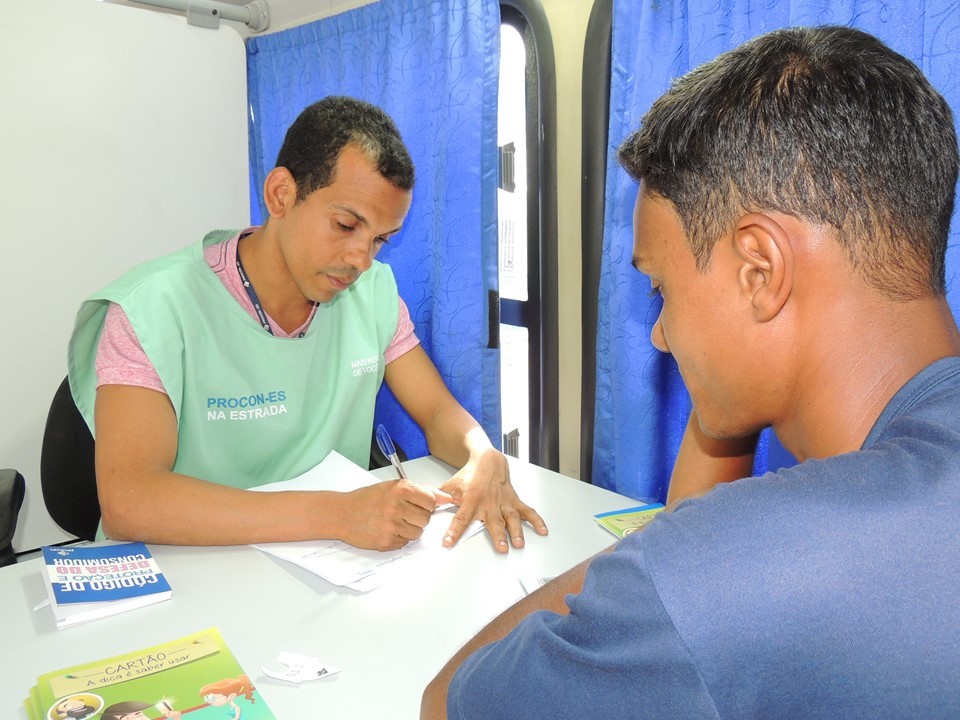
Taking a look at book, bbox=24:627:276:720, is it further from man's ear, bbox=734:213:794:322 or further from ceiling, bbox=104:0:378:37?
ceiling, bbox=104:0:378:37

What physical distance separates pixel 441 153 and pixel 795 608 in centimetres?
154

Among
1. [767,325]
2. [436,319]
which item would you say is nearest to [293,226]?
[436,319]

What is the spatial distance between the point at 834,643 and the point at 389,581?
0.76 meters

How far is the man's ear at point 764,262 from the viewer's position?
0.62 m

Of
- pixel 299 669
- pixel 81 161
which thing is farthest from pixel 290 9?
pixel 299 669

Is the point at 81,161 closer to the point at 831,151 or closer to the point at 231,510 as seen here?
the point at 231,510

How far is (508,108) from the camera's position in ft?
6.30

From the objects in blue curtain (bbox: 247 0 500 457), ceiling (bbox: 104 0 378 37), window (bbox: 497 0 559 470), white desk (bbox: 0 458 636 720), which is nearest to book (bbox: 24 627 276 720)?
white desk (bbox: 0 458 636 720)

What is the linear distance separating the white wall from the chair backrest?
77 centimetres

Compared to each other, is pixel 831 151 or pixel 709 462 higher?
pixel 831 151

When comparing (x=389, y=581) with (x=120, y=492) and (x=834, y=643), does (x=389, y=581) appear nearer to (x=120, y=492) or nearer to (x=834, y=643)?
(x=120, y=492)

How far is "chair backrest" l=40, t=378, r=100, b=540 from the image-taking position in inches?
56.7

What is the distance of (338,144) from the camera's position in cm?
144

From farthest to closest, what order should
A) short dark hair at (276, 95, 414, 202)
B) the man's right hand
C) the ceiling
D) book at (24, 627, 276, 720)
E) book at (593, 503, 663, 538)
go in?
the ceiling
short dark hair at (276, 95, 414, 202)
book at (593, 503, 663, 538)
the man's right hand
book at (24, 627, 276, 720)
